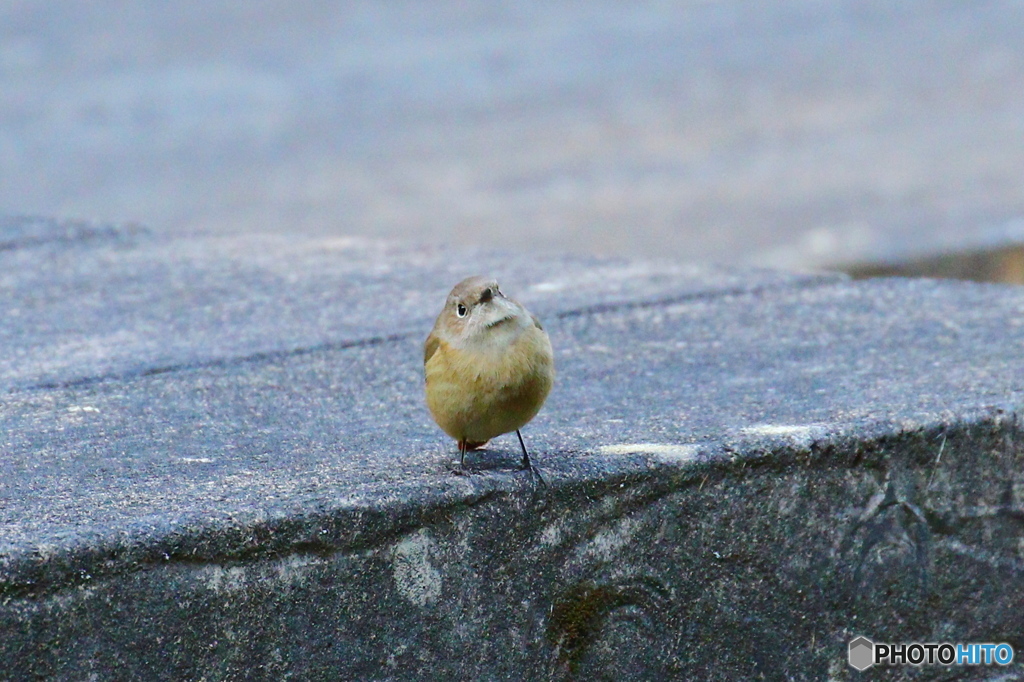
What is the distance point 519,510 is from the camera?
2277 mm

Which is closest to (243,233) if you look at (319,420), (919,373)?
(319,420)

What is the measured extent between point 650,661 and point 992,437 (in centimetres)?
77

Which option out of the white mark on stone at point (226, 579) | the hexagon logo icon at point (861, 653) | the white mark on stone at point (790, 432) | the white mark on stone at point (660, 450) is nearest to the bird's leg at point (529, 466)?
the white mark on stone at point (660, 450)

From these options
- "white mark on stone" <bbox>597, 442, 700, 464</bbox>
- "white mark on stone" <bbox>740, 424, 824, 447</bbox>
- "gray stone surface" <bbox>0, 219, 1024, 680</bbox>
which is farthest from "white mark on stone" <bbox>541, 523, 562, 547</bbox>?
"white mark on stone" <bbox>740, 424, 824, 447</bbox>

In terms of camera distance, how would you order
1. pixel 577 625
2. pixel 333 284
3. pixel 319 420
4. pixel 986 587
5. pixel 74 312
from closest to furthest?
pixel 577 625
pixel 986 587
pixel 319 420
pixel 74 312
pixel 333 284

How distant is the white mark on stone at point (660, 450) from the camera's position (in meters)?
2.39

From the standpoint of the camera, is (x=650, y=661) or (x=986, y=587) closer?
(x=650, y=661)

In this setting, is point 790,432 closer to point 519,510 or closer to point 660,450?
point 660,450

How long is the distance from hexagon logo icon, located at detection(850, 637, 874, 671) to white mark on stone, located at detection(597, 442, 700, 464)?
0.47 metres

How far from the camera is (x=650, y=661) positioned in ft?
7.73

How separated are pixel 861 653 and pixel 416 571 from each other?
0.85 meters

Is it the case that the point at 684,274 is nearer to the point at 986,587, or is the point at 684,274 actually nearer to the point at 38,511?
the point at 986,587

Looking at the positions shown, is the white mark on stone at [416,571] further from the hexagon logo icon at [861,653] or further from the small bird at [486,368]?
the hexagon logo icon at [861,653]

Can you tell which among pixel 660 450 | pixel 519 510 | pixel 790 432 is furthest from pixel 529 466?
pixel 790 432
